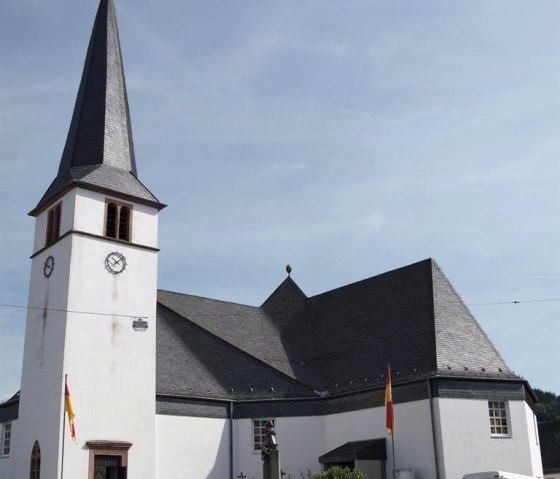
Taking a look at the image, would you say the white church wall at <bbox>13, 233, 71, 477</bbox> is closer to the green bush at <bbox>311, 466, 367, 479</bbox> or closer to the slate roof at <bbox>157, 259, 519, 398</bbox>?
the slate roof at <bbox>157, 259, 519, 398</bbox>

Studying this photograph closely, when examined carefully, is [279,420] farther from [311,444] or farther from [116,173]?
[116,173]

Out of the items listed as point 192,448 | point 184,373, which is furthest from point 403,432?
point 184,373

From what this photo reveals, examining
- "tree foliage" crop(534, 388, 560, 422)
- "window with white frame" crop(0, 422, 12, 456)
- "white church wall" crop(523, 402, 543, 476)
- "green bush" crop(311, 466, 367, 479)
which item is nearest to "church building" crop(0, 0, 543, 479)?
"window with white frame" crop(0, 422, 12, 456)

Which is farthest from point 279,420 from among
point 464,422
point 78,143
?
point 78,143

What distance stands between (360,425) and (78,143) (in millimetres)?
16325

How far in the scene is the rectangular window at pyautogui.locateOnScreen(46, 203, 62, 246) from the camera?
3018 cm

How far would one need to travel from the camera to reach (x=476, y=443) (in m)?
27.4

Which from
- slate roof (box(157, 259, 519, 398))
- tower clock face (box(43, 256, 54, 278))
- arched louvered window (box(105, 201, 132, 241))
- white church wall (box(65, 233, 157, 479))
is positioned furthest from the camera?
arched louvered window (box(105, 201, 132, 241))

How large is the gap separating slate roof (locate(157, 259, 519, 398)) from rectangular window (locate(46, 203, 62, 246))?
6004 millimetres

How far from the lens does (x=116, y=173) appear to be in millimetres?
31453

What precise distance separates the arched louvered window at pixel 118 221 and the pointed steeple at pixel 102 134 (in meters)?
0.52

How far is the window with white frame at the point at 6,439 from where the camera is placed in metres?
30.6

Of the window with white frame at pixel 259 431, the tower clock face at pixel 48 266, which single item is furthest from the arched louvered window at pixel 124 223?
the window with white frame at pixel 259 431

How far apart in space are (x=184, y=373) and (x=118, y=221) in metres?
6.70
